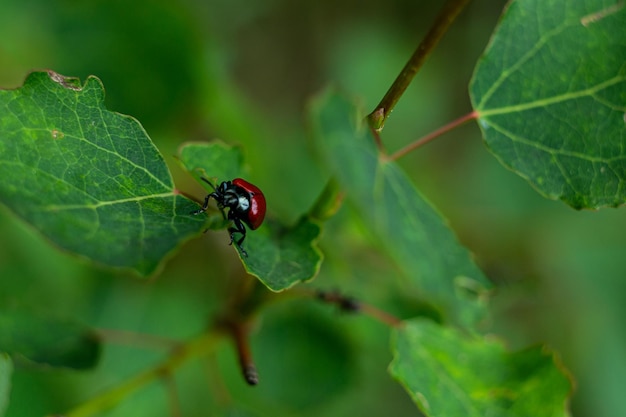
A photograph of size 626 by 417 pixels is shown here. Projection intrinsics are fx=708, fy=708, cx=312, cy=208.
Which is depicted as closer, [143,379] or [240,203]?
[240,203]

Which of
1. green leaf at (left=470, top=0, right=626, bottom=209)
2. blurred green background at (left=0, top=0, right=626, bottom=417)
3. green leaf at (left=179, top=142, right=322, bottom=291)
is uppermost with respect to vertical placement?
green leaf at (left=470, top=0, right=626, bottom=209)

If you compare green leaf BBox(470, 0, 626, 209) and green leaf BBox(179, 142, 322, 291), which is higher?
green leaf BBox(470, 0, 626, 209)

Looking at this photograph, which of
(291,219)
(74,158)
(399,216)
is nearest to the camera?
(74,158)

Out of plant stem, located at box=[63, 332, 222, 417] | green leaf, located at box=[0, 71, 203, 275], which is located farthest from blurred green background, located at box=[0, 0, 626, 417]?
green leaf, located at box=[0, 71, 203, 275]

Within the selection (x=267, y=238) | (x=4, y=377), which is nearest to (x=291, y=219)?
(x=267, y=238)

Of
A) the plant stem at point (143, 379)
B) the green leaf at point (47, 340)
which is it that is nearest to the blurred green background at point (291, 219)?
the green leaf at point (47, 340)

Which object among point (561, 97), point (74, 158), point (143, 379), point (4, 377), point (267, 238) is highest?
point (561, 97)

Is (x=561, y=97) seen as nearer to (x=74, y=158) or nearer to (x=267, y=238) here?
(x=267, y=238)

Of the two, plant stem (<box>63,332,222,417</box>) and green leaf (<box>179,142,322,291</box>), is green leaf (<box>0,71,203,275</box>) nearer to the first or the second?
green leaf (<box>179,142,322,291</box>)
